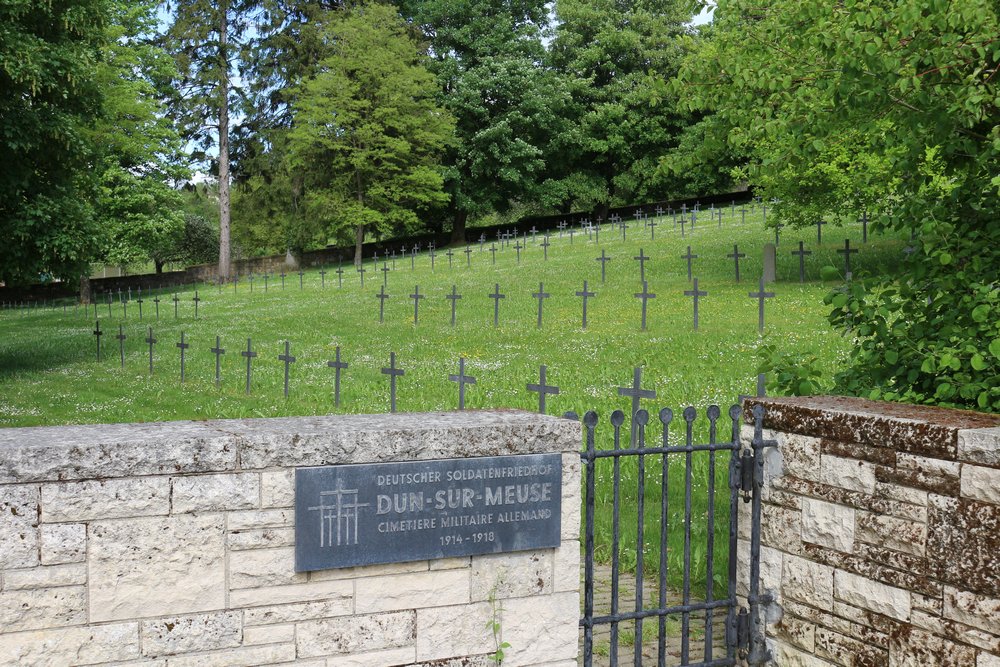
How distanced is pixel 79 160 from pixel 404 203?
28225 mm

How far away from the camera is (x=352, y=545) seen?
169 inches

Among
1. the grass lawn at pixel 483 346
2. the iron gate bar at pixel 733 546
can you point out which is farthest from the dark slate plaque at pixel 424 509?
the grass lawn at pixel 483 346

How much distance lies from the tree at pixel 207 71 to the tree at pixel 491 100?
10698 mm

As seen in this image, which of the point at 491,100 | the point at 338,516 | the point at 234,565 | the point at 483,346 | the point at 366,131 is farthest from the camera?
the point at 491,100

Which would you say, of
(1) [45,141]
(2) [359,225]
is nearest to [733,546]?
(1) [45,141]

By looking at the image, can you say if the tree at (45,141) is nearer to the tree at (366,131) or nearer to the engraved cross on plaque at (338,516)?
the engraved cross on plaque at (338,516)

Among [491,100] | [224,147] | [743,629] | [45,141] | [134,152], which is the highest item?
[491,100]

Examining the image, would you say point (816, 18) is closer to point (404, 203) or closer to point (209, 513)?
point (209, 513)

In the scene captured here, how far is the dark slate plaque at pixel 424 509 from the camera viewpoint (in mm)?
4238

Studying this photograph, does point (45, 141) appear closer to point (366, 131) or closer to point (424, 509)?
point (424, 509)

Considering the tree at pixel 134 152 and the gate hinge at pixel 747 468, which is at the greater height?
the tree at pixel 134 152

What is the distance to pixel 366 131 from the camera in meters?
44.2

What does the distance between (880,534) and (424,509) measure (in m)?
2.30

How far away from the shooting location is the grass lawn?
14562 millimetres
